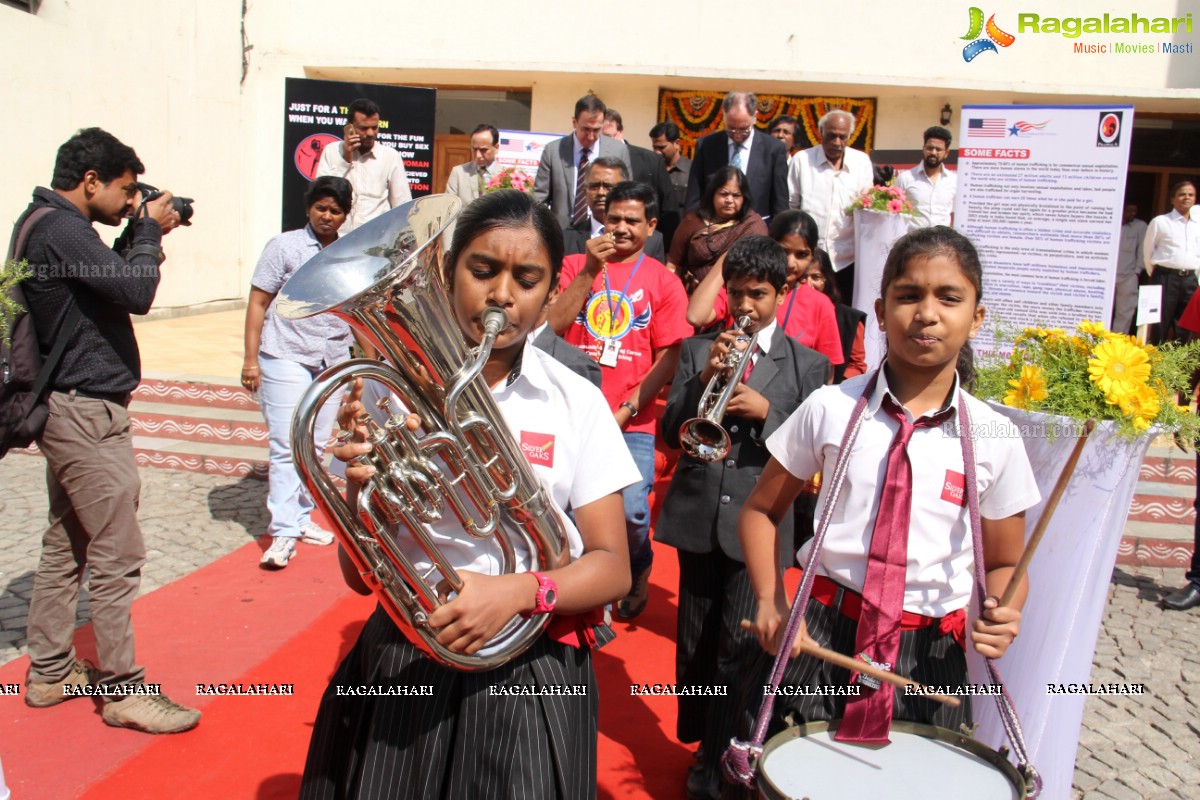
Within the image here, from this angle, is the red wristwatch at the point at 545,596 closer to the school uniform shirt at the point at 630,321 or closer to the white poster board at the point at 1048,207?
the school uniform shirt at the point at 630,321

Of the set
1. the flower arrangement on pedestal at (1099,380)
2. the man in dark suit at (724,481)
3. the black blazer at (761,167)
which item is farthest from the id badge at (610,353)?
the black blazer at (761,167)

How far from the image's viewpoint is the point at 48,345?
11.6 ft

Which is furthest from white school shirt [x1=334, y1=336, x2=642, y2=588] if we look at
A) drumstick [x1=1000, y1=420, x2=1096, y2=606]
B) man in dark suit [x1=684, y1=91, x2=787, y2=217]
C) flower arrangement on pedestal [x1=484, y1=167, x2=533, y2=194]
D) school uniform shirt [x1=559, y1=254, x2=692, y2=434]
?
flower arrangement on pedestal [x1=484, y1=167, x2=533, y2=194]

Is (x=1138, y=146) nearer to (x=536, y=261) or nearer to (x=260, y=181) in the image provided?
(x=260, y=181)

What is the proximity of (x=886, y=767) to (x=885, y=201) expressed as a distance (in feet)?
19.3

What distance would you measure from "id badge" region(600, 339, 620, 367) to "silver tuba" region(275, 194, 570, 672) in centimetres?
268

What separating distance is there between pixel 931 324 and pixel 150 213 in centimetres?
322

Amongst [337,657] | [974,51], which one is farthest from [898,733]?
[974,51]

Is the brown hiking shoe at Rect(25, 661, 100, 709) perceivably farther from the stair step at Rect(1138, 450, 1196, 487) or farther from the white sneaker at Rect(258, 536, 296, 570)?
the stair step at Rect(1138, 450, 1196, 487)

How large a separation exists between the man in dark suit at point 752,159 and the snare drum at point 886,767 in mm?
5957

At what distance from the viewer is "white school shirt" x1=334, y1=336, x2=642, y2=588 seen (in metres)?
2.05

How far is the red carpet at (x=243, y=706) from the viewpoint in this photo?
3.41m

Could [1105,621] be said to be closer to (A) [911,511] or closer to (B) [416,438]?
(A) [911,511]

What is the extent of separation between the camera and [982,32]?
12648mm
